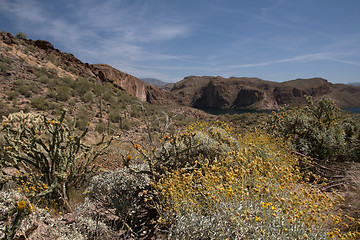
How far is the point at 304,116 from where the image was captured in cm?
604

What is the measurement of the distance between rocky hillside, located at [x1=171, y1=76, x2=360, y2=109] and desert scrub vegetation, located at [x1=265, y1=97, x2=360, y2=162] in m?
90.2

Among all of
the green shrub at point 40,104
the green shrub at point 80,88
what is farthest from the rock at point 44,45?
the green shrub at point 40,104

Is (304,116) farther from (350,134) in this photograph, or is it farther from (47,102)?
(47,102)

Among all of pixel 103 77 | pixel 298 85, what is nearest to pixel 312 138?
pixel 103 77

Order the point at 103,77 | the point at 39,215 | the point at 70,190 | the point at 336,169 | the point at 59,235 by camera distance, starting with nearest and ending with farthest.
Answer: the point at 59,235 < the point at 39,215 < the point at 70,190 < the point at 336,169 < the point at 103,77

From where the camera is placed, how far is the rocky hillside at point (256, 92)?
347ft

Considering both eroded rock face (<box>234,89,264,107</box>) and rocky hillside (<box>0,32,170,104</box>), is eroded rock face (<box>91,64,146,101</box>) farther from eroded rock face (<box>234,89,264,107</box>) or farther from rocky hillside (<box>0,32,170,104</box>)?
eroded rock face (<box>234,89,264,107</box>)

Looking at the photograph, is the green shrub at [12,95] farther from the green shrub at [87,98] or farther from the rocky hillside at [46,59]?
the green shrub at [87,98]

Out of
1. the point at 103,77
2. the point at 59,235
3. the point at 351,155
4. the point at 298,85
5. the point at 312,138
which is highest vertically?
the point at 298,85

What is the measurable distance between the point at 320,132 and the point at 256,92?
117m

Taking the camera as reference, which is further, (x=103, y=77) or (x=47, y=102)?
(x=103, y=77)

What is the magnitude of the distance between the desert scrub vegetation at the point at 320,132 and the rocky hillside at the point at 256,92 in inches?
3551

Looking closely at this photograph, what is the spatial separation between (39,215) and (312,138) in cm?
659

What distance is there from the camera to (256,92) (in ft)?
371
